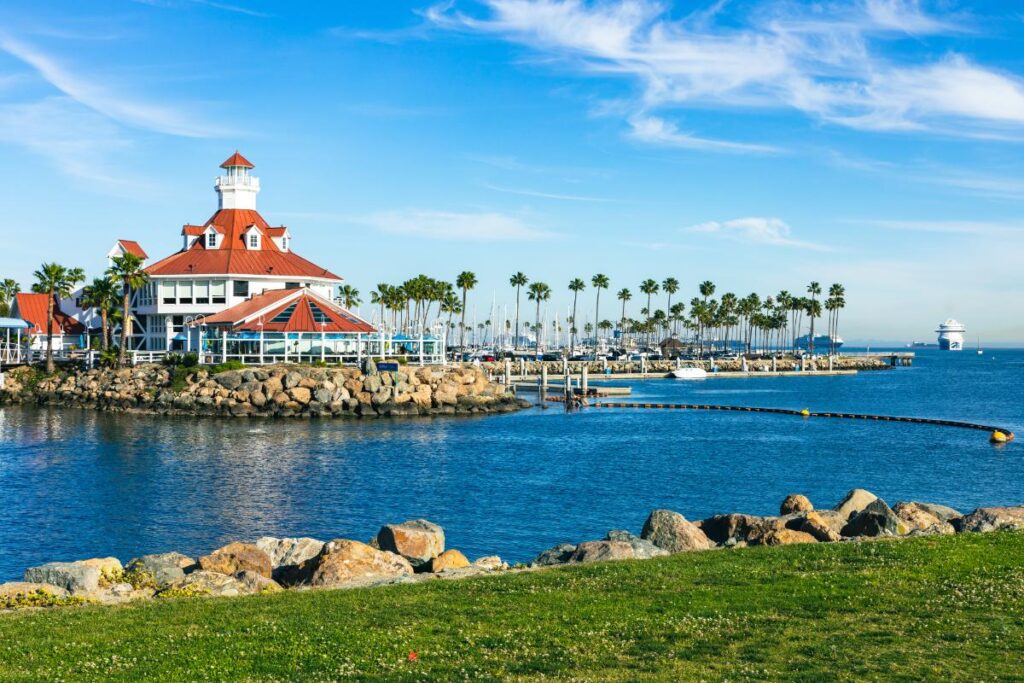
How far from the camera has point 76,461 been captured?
5656 cm

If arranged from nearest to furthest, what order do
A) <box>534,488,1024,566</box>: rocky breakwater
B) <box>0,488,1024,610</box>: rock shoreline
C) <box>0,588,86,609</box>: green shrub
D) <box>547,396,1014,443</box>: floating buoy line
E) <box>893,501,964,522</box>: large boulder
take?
<box>0,588,86,609</box>: green shrub → <box>0,488,1024,610</box>: rock shoreline → <box>534,488,1024,566</box>: rocky breakwater → <box>893,501,964,522</box>: large boulder → <box>547,396,1014,443</box>: floating buoy line

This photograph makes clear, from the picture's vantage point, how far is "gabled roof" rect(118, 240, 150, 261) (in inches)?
4278

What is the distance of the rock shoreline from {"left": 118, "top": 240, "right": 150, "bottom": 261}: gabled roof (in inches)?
3463

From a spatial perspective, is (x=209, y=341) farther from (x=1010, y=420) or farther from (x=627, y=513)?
(x=1010, y=420)

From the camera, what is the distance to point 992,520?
2617cm

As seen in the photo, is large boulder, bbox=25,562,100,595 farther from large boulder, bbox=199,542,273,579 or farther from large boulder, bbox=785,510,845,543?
large boulder, bbox=785,510,845,543

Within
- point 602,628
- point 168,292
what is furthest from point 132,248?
point 602,628

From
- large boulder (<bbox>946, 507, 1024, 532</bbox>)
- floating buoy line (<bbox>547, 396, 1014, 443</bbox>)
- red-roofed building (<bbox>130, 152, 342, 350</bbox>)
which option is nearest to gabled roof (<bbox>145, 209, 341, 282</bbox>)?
red-roofed building (<bbox>130, 152, 342, 350</bbox>)

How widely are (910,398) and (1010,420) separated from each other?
32.1 metres

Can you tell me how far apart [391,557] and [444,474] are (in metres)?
28.2

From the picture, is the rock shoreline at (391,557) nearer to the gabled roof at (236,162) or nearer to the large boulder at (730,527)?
the large boulder at (730,527)

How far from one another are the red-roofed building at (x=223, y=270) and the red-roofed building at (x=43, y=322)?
10.2m

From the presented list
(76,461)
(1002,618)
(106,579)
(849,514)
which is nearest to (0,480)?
(76,461)

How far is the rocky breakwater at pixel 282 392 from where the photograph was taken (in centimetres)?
8219
